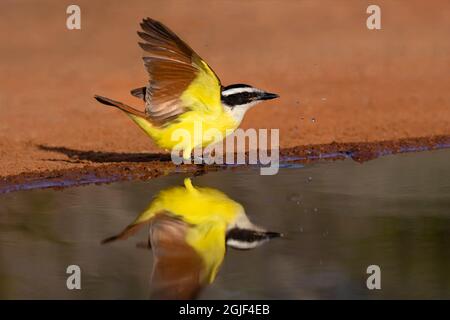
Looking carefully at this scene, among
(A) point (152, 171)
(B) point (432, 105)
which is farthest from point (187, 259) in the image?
(B) point (432, 105)

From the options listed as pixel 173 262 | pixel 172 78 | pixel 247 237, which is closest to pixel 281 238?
pixel 247 237

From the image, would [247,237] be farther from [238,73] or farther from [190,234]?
[238,73]

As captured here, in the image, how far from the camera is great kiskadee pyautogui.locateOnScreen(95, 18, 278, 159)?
7977mm

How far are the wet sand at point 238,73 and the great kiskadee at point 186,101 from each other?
44cm

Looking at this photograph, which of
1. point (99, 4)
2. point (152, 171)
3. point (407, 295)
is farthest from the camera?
point (99, 4)

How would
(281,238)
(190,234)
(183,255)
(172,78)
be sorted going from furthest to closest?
(172,78), (190,234), (281,238), (183,255)

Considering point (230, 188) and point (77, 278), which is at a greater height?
Answer: point (230, 188)

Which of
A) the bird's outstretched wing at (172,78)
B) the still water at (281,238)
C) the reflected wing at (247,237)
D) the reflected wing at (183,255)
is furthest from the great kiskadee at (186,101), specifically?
the reflected wing at (247,237)

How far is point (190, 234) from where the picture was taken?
6.75 meters

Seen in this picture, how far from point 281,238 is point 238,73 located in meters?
6.14

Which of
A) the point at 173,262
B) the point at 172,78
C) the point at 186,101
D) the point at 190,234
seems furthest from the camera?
the point at 186,101
